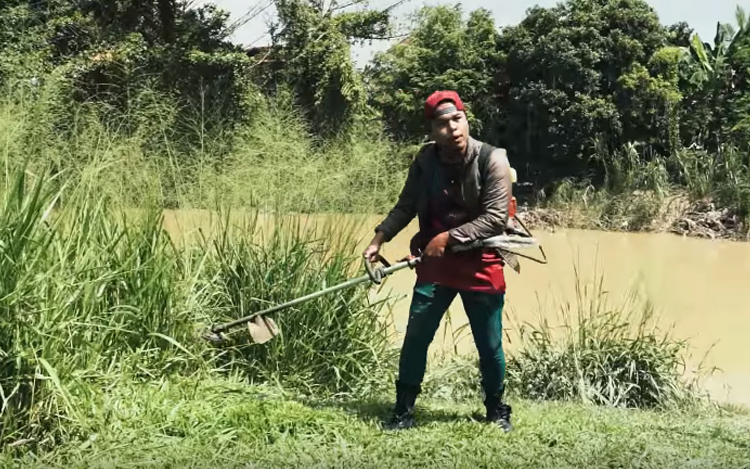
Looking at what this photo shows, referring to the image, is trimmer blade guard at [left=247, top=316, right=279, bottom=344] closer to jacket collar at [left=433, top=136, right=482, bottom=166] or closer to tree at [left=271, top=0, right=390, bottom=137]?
jacket collar at [left=433, top=136, right=482, bottom=166]

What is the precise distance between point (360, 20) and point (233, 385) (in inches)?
675

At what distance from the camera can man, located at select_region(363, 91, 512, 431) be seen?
3.39m

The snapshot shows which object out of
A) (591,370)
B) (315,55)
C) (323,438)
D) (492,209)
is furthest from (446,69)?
(323,438)

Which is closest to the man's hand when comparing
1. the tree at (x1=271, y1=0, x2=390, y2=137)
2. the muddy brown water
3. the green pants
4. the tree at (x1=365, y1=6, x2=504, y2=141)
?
the green pants

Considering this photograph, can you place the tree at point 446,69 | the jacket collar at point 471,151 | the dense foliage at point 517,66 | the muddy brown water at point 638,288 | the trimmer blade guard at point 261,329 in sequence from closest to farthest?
the jacket collar at point 471,151 → the trimmer blade guard at point 261,329 → the muddy brown water at point 638,288 → the dense foliage at point 517,66 → the tree at point 446,69

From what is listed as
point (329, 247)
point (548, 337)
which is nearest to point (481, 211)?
point (329, 247)

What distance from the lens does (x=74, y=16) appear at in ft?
Result: 51.5

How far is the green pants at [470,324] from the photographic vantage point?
11.4ft

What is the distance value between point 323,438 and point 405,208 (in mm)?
1097

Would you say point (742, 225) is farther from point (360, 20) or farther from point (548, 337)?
point (548, 337)

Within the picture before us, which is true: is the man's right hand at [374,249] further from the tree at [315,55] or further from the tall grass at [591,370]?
the tree at [315,55]

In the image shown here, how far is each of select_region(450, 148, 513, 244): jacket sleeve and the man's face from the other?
0.48 feet

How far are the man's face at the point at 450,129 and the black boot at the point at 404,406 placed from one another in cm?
108

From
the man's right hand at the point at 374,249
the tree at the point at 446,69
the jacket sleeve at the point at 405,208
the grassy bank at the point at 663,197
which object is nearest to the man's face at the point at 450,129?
the jacket sleeve at the point at 405,208
